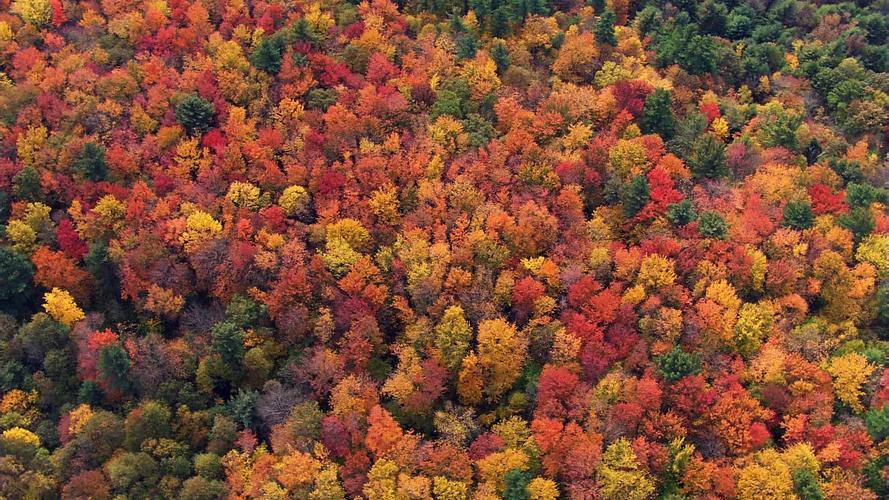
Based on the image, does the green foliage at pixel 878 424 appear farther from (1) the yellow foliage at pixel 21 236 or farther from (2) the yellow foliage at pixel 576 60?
(1) the yellow foliage at pixel 21 236

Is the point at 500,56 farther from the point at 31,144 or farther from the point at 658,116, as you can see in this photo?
the point at 31,144

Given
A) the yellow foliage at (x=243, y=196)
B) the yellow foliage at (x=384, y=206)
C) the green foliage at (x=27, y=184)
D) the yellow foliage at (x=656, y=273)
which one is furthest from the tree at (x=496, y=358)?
the green foliage at (x=27, y=184)

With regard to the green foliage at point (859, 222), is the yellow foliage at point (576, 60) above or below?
above

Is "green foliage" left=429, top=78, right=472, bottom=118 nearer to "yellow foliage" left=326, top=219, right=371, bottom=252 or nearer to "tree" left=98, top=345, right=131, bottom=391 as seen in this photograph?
"yellow foliage" left=326, top=219, right=371, bottom=252

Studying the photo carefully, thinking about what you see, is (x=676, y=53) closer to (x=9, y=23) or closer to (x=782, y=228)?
(x=782, y=228)

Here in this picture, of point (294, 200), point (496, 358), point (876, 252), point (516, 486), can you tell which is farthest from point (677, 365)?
point (294, 200)
